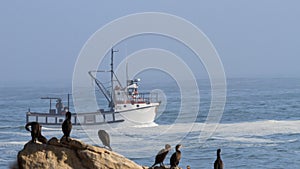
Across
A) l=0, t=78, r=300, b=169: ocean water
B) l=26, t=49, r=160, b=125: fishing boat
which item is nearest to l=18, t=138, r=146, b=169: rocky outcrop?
l=0, t=78, r=300, b=169: ocean water

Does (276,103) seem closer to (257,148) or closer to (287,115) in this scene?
(287,115)

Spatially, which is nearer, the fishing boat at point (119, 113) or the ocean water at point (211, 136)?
the ocean water at point (211, 136)

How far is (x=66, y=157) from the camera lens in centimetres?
1451

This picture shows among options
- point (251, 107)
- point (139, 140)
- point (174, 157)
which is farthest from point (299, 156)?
point (251, 107)

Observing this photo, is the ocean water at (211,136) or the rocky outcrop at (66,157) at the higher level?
the rocky outcrop at (66,157)

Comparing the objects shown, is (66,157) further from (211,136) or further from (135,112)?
(135,112)

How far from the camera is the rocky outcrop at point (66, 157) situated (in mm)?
14305

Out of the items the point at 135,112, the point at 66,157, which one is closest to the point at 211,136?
the point at 135,112

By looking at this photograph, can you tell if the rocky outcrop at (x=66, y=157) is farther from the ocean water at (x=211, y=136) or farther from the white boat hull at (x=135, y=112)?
the white boat hull at (x=135, y=112)

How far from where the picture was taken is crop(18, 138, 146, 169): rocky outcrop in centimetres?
1430

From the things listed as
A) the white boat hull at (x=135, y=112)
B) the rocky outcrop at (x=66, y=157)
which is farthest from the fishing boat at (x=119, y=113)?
the rocky outcrop at (x=66, y=157)

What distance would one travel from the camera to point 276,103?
84.5m

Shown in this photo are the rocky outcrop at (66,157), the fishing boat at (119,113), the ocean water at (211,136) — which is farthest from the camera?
the fishing boat at (119,113)

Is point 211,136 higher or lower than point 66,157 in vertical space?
lower
